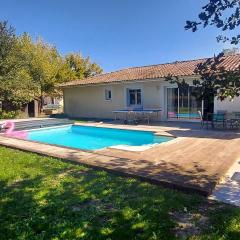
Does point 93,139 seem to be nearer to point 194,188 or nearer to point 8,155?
point 8,155

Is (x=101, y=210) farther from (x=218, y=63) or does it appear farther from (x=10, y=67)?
(x=10, y=67)

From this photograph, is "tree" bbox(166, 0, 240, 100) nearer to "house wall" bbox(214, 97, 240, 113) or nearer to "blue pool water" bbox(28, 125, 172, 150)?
"blue pool water" bbox(28, 125, 172, 150)

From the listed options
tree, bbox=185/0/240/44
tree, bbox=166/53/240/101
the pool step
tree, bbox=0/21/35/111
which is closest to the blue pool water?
the pool step

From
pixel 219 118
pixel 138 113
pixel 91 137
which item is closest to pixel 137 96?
pixel 138 113

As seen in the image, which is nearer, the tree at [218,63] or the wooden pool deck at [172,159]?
the tree at [218,63]

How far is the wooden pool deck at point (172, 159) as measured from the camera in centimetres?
664

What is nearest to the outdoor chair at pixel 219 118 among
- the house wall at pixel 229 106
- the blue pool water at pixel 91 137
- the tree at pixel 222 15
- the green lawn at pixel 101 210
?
the house wall at pixel 229 106

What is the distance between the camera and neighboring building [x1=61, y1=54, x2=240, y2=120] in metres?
20.5

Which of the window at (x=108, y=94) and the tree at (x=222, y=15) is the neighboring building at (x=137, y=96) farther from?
the tree at (x=222, y=15)

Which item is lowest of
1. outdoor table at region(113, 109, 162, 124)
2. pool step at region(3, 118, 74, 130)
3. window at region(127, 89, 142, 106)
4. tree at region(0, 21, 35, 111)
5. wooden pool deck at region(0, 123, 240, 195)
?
wooden pool deck at region(0, 123, 240, 195)

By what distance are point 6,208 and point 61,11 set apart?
54.8 ft

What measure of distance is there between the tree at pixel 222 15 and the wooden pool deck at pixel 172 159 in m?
3.89

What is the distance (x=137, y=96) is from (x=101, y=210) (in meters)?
18.6

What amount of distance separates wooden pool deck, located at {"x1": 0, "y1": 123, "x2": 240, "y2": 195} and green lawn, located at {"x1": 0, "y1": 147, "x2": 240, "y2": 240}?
0.44 meters
